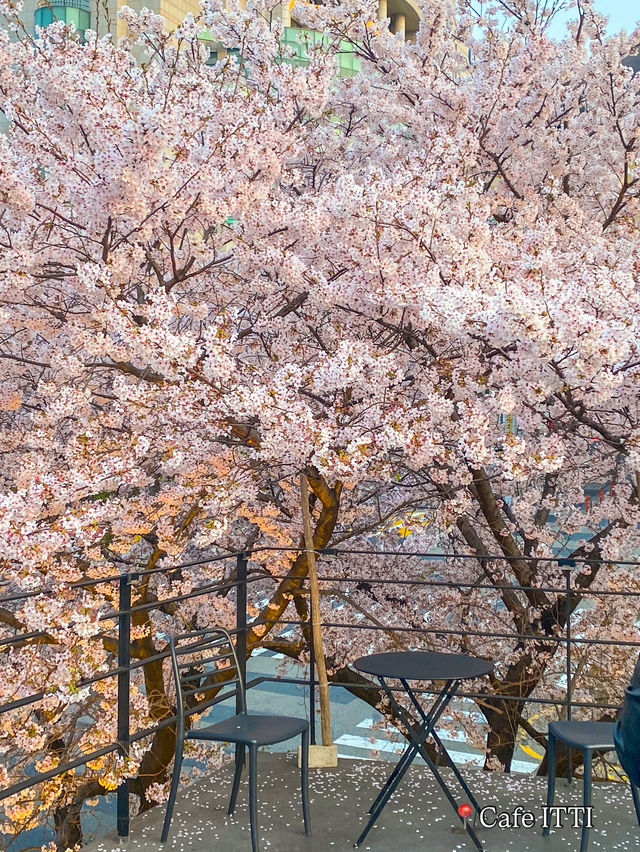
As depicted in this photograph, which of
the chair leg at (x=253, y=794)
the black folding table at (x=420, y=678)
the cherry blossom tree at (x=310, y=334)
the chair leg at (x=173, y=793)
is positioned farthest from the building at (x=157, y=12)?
the chair leg at (x=253, y=794)

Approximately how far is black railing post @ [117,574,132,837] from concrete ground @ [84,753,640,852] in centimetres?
9

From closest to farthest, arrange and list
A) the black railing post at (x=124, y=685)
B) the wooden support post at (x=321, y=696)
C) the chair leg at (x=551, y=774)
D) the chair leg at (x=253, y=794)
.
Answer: the chair leg at (x=253, y=794)
the chair leg at (x=551, y=774)
the black railing post at (x=124, y=685)
the wooden support post at (x=321, y=696)

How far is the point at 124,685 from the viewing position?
357cm

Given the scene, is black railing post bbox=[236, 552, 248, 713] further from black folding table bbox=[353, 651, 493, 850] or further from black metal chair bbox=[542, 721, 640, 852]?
black metal chair bbox=[542, 721, 640, 852]

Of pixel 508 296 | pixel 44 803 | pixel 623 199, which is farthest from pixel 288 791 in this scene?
pixel 623 199

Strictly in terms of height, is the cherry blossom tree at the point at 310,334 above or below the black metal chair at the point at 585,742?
above

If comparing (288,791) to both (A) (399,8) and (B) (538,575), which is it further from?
(A) (399,8)

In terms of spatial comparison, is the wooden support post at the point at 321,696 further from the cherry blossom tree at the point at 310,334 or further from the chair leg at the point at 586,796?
the chair leg at the point at 586,796

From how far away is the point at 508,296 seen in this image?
3732mm

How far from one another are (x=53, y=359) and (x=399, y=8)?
3624 centimetres

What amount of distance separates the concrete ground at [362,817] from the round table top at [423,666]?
0.72m

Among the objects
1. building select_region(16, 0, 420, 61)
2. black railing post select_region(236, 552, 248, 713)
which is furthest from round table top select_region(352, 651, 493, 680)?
building select_region(16, 0, 420, 61)

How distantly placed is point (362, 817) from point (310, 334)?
12.4ft

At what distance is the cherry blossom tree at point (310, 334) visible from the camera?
4328 mm
